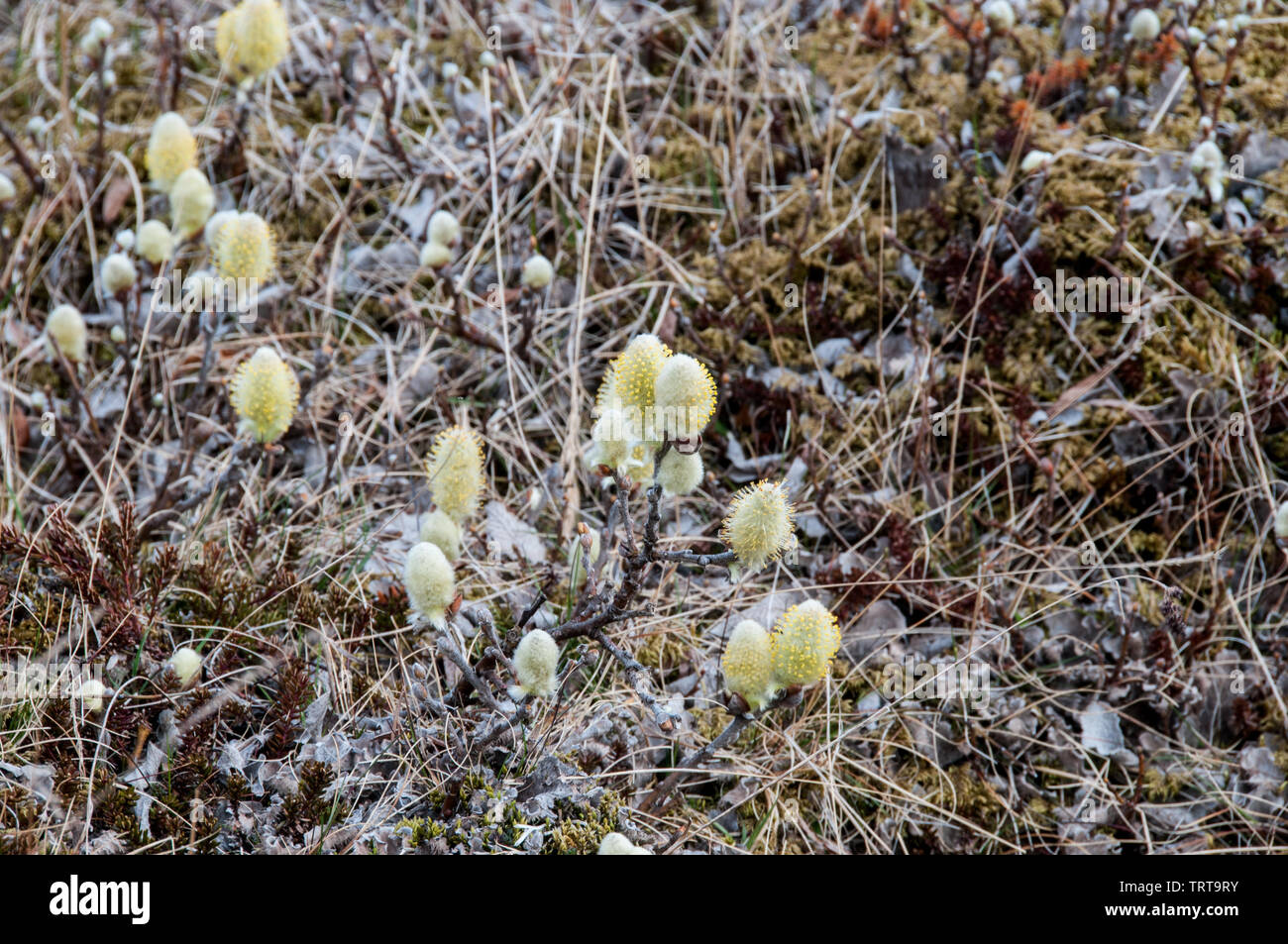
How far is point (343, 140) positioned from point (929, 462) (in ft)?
8.98

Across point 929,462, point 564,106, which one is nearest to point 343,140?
point 564,106

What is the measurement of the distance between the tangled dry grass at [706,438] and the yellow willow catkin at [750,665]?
8.7 inches

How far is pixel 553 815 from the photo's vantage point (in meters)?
2.36

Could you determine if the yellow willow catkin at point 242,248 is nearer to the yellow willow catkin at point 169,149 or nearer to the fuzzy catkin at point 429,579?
the yellow willow catkin at point 169,149

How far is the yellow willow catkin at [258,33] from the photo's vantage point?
341cm

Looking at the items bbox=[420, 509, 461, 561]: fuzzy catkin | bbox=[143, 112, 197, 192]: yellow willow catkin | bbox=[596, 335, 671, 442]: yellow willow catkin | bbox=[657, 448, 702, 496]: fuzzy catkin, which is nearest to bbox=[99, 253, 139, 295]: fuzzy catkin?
bbox=[143, 112, 197, 192]: yellow willow catkin

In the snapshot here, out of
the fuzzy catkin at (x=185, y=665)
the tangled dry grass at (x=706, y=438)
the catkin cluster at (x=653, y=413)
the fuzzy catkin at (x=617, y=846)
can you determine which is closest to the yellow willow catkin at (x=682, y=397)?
the catkin cluster at (x=653, y=413)

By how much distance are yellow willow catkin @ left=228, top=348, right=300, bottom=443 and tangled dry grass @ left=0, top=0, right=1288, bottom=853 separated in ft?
1.18

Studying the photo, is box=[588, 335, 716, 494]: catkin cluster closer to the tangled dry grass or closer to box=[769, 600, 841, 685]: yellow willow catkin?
box=[769, 600, 841, 685]: yellow willow catkin

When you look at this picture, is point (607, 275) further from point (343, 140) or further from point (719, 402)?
point (343, 140)

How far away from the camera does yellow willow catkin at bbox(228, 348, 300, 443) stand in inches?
106

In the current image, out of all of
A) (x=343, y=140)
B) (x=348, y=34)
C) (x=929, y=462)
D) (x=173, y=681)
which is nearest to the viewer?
(x=173, y=681)

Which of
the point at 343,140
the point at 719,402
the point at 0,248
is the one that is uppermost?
the point at 343,140

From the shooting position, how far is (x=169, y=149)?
3.30 metres
